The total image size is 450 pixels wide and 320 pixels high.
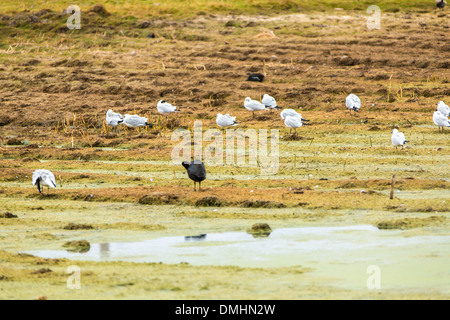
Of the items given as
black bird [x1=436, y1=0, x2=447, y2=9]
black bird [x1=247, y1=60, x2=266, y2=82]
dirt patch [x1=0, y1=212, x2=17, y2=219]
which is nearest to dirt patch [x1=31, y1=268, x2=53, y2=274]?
dirt patch [x1=0, y1=212, x2=17, y2=219]

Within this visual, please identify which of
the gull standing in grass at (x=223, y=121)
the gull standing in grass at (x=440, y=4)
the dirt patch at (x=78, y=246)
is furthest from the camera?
the gull standing in grass at (x=440, y=4)

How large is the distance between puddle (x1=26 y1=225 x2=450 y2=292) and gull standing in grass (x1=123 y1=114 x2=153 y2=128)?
969 centimetres

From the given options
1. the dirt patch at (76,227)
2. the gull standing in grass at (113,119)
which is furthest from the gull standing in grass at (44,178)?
the gull standing in grass at (113,119)

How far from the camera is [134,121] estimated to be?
1958 centimetres

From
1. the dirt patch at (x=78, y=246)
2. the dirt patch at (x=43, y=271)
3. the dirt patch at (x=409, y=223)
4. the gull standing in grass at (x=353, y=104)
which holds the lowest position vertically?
the dirt patch at (x=78, y=246)

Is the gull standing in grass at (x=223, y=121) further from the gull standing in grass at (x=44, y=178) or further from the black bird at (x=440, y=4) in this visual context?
the black bird at (x=440, y=4)

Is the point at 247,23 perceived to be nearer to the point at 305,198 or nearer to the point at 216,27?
the point at 216,27

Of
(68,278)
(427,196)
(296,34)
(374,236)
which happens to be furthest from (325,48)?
(68,278)

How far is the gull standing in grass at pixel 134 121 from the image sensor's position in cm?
1955

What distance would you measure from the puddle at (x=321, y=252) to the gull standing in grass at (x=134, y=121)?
9690 millimetres

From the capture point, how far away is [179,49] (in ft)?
102

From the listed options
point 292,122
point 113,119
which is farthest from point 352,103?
point 113,119

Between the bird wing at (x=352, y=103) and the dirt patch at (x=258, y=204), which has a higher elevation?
the bird wing at (x=352, y=103)

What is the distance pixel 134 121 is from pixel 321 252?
11.3 m
